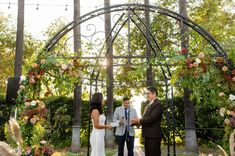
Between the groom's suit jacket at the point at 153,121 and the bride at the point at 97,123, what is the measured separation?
0.55 metres

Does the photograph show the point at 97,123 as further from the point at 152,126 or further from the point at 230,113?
the point at 230,113

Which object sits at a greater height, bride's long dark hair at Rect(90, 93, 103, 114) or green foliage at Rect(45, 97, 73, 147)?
bride's long dark hair at Rect(90, 93, 103, 114)

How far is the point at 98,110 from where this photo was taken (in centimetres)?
452

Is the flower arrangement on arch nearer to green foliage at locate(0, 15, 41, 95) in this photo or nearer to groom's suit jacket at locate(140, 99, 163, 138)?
groom's suit jacket at locate(140, 99, 163, 138)

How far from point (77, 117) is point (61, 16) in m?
10.4

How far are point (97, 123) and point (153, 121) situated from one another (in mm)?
848

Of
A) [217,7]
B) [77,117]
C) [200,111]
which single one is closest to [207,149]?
[200,111]

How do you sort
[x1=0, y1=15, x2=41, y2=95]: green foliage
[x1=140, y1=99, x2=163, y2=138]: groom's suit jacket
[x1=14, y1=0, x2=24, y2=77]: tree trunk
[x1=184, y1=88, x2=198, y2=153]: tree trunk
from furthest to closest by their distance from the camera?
[x1=0, y1=15, x2=41, y2=95]: green foliage → [x1=184, y1=88, x2=198, y2=153]: tree trunk → [x1=14, y1=0, x2=24, y2=77]: tree trunk → [x1=140, y1=99, x2=163, y2=138]: groom's suit jacket

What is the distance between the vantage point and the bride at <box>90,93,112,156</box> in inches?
177

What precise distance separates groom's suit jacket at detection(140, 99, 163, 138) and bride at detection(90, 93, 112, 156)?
55cm

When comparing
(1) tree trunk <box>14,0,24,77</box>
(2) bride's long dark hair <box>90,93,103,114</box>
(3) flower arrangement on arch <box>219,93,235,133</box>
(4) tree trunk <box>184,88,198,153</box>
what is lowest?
(4) tree trunk <box>184,88,198,153</box>

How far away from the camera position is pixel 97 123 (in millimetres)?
4523

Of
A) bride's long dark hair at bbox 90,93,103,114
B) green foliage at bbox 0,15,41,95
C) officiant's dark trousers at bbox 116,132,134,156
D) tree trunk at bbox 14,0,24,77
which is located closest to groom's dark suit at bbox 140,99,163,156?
bride's long dark hair at bbox 90,93,103,114

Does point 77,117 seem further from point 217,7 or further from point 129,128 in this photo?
point 217,7
